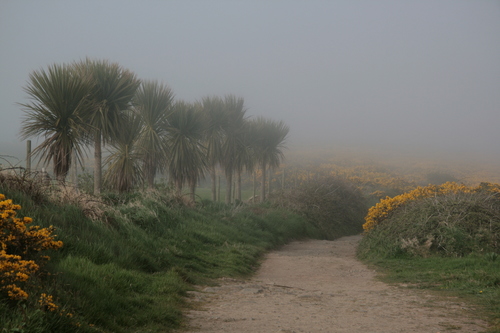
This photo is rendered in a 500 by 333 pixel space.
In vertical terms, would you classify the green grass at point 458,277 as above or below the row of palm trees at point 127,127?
below

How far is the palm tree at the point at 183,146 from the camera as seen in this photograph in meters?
18.1

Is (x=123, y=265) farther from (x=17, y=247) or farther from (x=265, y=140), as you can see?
(x=265, y=140)

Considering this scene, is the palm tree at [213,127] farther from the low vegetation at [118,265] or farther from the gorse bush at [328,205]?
the low vegetation at [118,265]

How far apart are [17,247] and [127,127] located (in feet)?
34.0

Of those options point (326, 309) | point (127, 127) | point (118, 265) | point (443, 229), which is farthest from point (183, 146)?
point (326, 309)

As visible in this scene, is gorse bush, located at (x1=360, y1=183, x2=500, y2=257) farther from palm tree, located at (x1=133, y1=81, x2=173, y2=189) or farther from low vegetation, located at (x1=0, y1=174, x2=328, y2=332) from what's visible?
palm tree, located at (x1=133, y1=81, x2=173, y2=189)

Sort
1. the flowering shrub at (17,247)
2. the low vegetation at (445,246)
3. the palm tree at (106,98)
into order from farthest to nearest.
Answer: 1. the palm tree at (106,98)
2. the low vegetation at (445,246)
3. the flowering shrub at (17,247)

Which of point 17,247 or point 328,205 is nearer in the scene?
point 17,247

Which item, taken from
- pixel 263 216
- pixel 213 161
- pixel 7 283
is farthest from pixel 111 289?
pixel 213 161

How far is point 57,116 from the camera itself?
419 inches

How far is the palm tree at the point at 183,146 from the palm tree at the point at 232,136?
4.57m

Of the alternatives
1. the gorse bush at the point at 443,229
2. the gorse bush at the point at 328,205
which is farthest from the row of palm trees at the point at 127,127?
the gorse bush at the point at 443,229

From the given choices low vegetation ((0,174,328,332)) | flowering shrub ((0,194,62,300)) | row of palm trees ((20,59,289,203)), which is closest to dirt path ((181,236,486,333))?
low vegetation ((0,174,328,332))

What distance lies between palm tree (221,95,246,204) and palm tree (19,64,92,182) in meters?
12.5
